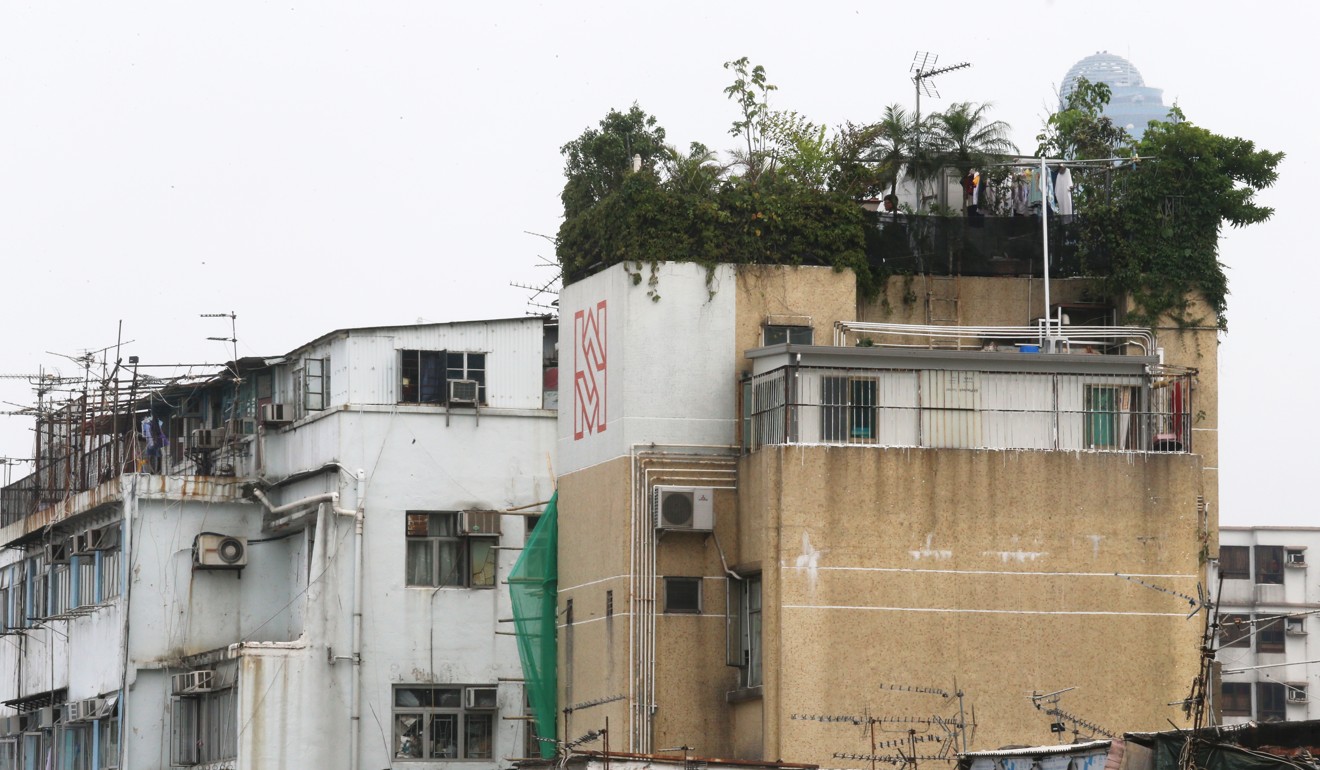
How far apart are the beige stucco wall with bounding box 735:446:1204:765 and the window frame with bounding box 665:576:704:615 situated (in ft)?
5.90

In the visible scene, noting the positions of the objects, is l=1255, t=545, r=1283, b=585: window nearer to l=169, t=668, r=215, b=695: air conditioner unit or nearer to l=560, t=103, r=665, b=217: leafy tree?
l=560, t=103, r=665, b=217: leafy tree

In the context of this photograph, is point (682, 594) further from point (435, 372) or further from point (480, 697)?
point (435, 372)

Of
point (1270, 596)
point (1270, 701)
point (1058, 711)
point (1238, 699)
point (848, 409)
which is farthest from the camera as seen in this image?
point (1270, 596)

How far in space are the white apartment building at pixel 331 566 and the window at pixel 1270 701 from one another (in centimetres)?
3905

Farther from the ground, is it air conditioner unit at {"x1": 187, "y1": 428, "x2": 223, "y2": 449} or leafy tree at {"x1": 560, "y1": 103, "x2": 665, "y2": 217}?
leafy tree at {"x1": 560, "y1": 103, "x2": 665, "y2": 217}

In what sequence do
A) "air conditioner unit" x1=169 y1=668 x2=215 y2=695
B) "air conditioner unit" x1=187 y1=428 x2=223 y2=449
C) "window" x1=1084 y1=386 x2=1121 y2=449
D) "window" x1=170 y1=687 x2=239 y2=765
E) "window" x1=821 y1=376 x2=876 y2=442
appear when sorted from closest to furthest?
"window" x1=821 y1=376 x2=876 y2=442 < "window" x1=1084 y1=386 x2=1121 y2=449 < "window" x1=170 y1=687 x2=239 y2=765 < "air conditioner unit" x1=169 y1=668 x2=215 y2=695 < "air conditioner unit" x1=187 y1=428 x2=223 y2=449

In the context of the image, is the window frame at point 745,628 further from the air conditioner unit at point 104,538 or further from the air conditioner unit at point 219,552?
the air conditioner unit at point 104,538

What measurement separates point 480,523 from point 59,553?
9.73m

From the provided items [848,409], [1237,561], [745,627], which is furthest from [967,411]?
[1237,561]

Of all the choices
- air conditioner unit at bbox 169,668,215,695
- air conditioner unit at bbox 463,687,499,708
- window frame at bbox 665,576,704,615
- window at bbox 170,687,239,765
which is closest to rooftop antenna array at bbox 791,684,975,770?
window frame at bbox 665,576,704,615

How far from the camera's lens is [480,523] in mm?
37594

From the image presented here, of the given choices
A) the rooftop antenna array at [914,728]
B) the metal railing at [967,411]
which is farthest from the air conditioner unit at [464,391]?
the rooftop antenna array at [914,728]

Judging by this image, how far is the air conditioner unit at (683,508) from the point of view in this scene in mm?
31719

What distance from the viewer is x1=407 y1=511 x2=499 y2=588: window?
37.6 meters
